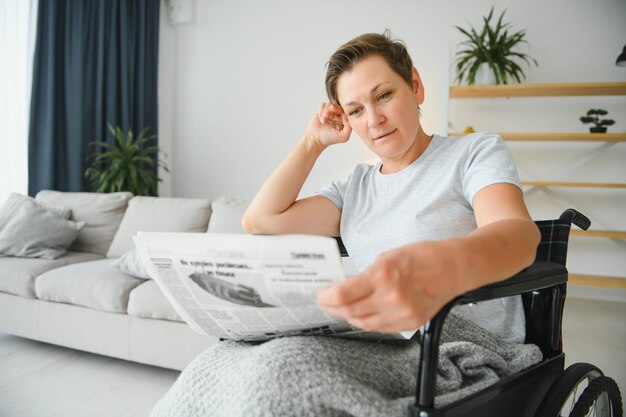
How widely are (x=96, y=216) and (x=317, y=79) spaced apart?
2213 mm

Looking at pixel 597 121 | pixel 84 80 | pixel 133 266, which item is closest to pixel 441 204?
pixel 133 266

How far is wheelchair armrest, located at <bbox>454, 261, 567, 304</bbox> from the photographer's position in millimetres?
552

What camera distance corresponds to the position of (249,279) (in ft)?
1.97

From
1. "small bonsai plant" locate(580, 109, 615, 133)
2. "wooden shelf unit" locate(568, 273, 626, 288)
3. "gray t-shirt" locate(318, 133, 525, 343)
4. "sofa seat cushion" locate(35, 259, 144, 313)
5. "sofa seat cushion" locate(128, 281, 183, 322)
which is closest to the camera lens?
"gray t-shirt" locate(318, 133, 525, 343)

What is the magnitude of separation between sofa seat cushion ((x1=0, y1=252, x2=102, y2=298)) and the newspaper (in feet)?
6.26

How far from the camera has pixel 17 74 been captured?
3.29 m

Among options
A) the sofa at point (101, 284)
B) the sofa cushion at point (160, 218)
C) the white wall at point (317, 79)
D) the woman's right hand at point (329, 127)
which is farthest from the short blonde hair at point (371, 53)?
the white wall at point (317, 79)

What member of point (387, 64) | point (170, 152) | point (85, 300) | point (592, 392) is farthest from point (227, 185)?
point (592, 392)

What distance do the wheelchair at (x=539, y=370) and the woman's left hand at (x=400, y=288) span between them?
0.07 m

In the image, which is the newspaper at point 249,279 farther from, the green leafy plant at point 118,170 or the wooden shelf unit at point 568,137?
the green leafy plant at point 118,170

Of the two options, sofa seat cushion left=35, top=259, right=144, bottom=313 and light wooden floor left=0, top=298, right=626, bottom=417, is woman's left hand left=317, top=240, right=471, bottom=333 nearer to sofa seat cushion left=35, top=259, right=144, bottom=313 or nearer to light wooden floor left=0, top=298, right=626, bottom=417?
light wooden floor left=0, top=298, right=626, bottom=417

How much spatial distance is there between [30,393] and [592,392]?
1.92m

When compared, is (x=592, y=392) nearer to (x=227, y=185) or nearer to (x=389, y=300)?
(x=389, y=300)

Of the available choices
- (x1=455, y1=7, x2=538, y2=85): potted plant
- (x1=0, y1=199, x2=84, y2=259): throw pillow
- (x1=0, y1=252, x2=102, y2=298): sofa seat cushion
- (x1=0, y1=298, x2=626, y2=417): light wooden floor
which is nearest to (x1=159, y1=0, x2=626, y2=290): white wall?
(x1=455, y1=7, x2=538, y2=85): potted plant
